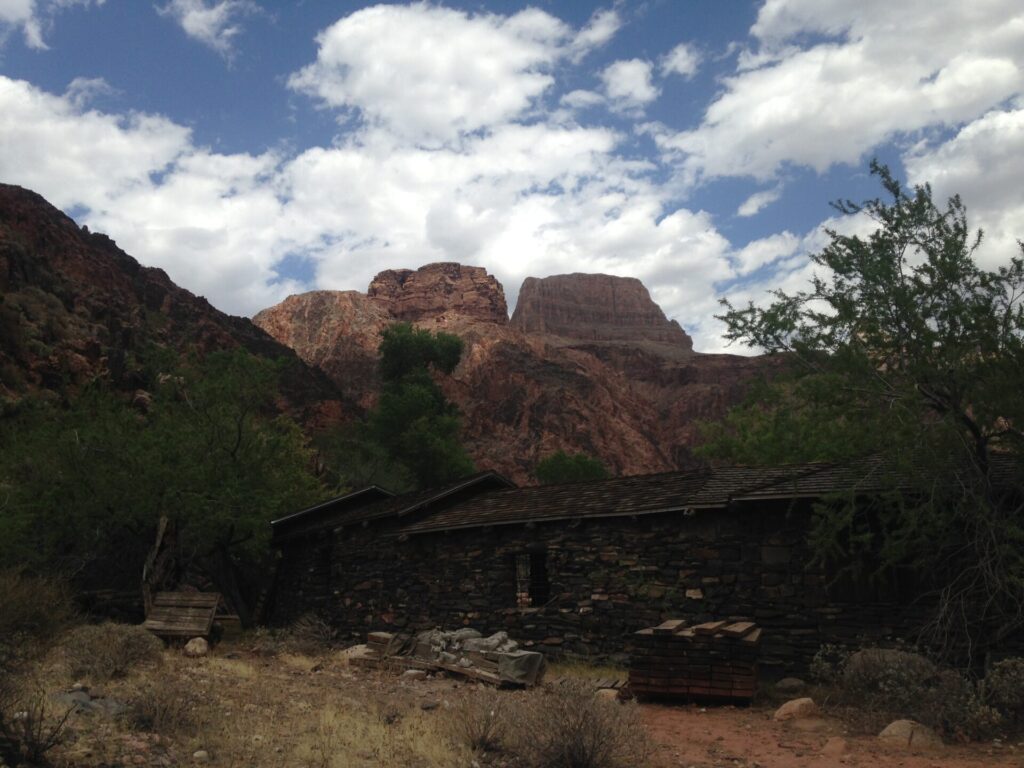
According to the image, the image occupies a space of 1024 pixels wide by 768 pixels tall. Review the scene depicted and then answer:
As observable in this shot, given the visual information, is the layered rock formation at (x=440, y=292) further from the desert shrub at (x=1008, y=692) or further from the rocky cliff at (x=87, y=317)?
the desert shrub at (x=1008, y=692)

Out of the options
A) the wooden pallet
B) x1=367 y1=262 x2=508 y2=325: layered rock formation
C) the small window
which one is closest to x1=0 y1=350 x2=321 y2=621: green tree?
the wooden pallet

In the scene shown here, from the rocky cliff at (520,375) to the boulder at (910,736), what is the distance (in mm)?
53666

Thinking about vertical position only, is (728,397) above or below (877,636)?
above

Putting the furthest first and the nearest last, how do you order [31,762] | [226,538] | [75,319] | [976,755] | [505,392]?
[505,392] < [75,319] < [226,538] < [976,755] < [31,762]

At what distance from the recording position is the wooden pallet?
15.6 metres

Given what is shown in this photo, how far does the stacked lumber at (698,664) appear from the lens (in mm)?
10500

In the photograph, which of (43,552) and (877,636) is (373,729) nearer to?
(877,636)

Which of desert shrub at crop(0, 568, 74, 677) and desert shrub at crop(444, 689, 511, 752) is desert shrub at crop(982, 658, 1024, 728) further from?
desert shrub at crop(0, 568, 74, 677)

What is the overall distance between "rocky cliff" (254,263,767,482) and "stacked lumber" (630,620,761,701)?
51.6 metres

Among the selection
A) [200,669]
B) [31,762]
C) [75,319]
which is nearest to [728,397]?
[75,319]

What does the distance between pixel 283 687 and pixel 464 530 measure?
20.1 ft

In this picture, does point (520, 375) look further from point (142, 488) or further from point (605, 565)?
point (605, 565)

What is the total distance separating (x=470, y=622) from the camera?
53.4 ft

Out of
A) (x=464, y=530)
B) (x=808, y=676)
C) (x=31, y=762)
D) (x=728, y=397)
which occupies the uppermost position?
(x=728, y=397)
